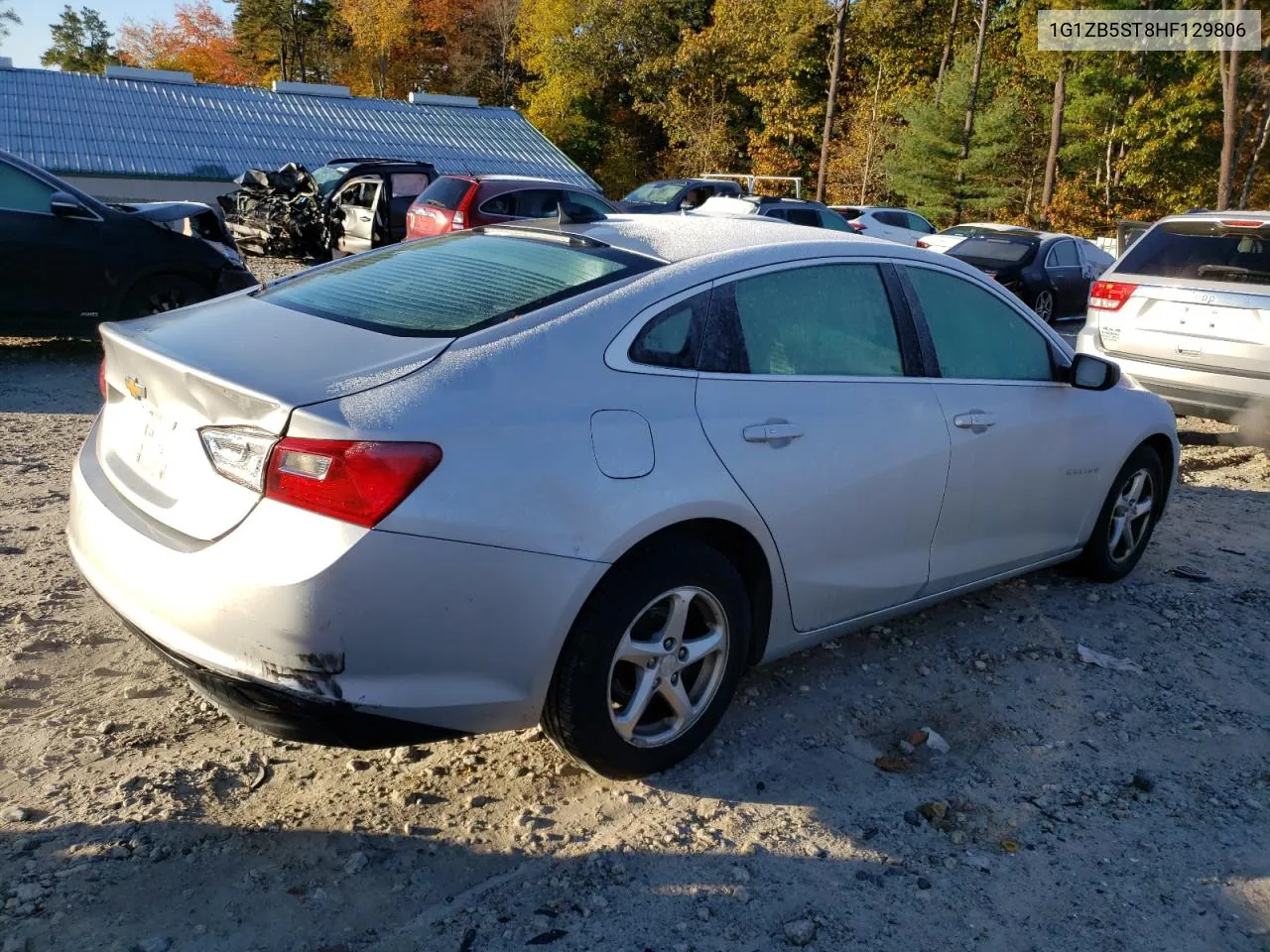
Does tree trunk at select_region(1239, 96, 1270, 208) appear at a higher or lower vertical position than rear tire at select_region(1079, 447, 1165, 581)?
higher

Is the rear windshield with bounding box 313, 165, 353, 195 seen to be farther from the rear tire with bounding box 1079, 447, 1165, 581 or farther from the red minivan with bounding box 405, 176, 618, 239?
the rear tire with bounding box 1079, 447, 1165, 581

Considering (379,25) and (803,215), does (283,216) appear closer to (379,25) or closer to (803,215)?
(803,215)

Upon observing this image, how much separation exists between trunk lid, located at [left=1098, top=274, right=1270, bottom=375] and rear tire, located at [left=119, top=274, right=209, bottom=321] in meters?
7.03

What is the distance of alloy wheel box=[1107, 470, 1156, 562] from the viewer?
5.01m

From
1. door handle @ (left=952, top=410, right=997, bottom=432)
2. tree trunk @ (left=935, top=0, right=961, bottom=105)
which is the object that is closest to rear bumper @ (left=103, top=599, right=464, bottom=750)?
door handle @ (left=952, top=410, right=997, bottom=432)

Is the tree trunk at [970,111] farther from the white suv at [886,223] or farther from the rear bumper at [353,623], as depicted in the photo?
the rear bumper at [353,623]

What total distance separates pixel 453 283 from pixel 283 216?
14.1m

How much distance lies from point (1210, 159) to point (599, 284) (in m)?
44.2

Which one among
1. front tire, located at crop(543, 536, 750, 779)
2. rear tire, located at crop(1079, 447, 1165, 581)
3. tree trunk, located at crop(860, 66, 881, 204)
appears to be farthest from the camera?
tree trunk, located at crop(860, 66, 881, 204)

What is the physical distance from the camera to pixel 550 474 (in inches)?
104

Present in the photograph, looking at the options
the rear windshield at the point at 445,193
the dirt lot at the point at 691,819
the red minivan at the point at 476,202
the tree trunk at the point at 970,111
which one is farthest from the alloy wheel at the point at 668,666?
the tree trunk at the point at 970,111

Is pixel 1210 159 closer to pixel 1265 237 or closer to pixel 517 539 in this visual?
pixel 1265 237

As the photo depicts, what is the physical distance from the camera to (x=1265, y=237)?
7.12m

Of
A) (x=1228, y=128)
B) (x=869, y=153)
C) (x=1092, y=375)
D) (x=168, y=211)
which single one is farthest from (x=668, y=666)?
(x=869, y=153)
